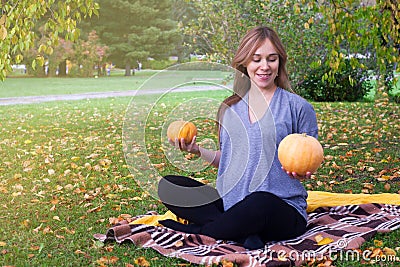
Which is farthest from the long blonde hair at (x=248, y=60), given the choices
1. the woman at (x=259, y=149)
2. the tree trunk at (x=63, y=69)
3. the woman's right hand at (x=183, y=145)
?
the tree trunk at (x=63, y=69)

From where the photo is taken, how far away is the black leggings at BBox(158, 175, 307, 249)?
9.09 feet

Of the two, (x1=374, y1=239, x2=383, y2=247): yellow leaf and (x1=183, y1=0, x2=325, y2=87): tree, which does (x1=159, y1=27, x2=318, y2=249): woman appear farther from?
(x1=183, y1=0, x2=325, y2=87): tree

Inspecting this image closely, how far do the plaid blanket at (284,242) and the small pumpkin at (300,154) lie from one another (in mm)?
413

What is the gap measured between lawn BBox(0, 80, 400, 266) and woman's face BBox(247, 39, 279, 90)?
318mm

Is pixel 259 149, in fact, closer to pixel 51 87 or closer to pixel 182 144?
pixel 182 144

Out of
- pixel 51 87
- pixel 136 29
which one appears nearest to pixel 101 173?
pixel 51 87

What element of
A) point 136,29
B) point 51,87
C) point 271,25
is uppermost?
point 136,29

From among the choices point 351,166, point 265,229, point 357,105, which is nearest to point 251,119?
point 265,229

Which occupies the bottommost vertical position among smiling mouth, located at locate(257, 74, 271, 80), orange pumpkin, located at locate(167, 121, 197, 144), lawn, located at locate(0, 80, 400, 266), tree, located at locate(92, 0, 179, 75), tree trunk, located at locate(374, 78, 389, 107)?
lawn, located at locate(0, 80, 400, 266)

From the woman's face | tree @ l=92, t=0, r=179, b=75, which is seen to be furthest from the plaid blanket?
tree @ l=92, t=0, r=179, b=75

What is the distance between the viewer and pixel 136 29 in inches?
1182

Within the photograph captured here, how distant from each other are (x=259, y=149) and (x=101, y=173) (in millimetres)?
2438

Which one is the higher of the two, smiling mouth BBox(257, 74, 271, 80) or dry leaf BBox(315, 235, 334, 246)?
smiling mouth BBox(257, 74, 271, 80)

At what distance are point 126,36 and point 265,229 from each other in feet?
95.1
